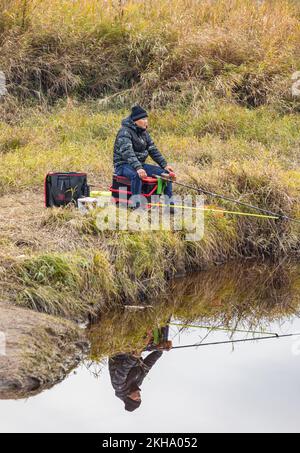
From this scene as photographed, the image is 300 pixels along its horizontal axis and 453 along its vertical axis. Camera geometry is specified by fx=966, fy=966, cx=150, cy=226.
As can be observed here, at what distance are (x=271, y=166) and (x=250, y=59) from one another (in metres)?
4.35

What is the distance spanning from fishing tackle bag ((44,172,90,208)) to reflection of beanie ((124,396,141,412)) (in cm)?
319

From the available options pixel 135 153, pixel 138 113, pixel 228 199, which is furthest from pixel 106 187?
pixel 228 199

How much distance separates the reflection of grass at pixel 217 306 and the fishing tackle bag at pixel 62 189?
1381mm

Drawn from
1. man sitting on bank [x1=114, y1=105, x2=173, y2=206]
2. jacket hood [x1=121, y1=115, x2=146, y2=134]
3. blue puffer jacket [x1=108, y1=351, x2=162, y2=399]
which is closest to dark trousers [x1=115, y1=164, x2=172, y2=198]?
man sitting on bank [x1=114, y1=105, x2=173, y2=206]

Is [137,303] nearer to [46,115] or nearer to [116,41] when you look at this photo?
[46,115]

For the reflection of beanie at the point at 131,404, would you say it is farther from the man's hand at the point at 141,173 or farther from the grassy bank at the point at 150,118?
the man's hand at the point at 141,173

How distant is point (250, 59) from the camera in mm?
14984

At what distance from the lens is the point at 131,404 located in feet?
22.9

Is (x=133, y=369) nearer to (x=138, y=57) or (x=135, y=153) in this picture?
(x=135, y=153)

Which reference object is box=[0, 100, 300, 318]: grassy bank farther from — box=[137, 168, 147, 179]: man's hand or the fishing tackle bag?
box=[137, 168, 147, 179]: man's hand

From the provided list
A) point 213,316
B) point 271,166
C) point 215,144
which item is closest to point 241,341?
point 213,316

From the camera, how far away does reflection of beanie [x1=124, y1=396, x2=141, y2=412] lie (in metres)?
6.88

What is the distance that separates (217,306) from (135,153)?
1973 millimetres

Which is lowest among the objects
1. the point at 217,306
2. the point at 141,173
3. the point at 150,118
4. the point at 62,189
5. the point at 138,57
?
the point at 217,306
